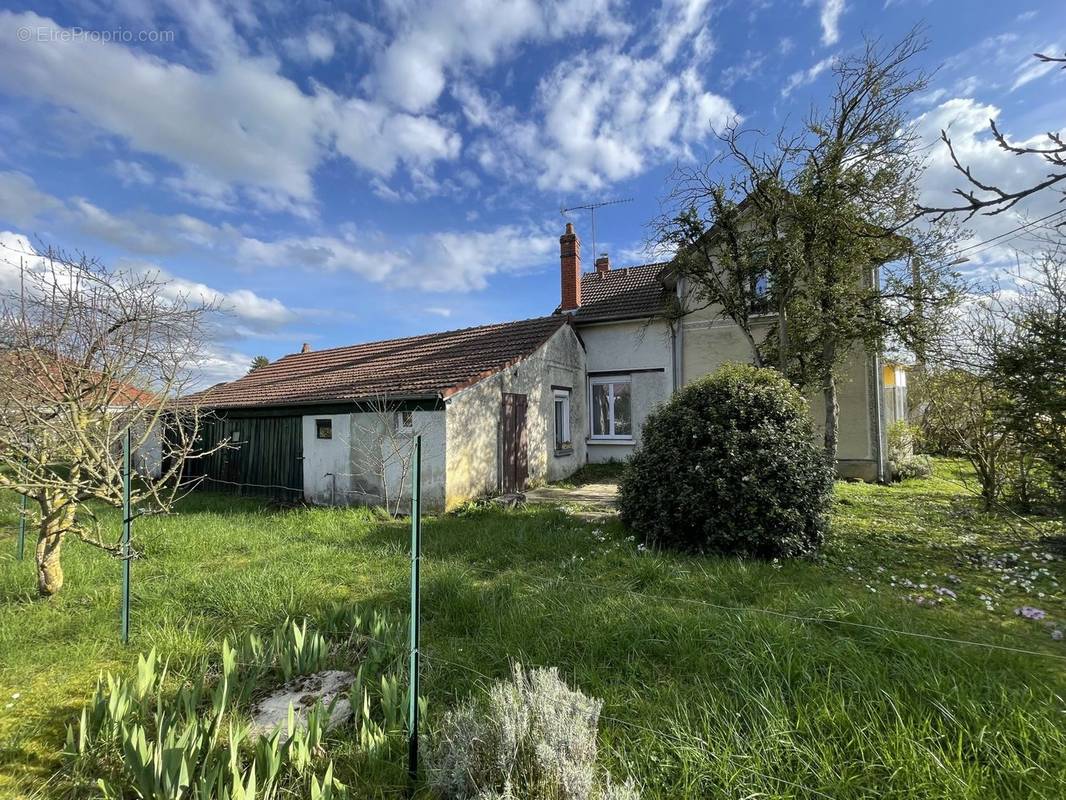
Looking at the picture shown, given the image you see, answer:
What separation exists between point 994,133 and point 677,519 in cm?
473

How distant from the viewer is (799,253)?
9453 millimetres

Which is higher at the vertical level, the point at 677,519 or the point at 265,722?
the point at 677,519

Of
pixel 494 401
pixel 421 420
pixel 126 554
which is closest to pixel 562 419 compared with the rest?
pixel 494 401

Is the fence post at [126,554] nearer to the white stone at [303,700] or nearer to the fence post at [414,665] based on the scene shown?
the white stone at [303,700]

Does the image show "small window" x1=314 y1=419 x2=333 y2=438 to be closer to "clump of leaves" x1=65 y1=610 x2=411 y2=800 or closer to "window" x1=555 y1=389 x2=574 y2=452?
"window" x1=555 y1=389 x2=574 y2=452

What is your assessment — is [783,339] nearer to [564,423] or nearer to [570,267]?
[564,423]

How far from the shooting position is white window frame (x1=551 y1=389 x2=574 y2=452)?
12974mm

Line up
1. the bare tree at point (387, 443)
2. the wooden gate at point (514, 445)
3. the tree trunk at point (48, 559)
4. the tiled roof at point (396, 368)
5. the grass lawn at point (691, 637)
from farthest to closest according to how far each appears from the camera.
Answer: the wooden gate at point (514, 445)
the tiled roof at point (396, 368)
the bare tree at point (387, 443)
the tree trunk at point (48, 559)
the grass lawn at point (691, 637)

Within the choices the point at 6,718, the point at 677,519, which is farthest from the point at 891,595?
the point at 6,718

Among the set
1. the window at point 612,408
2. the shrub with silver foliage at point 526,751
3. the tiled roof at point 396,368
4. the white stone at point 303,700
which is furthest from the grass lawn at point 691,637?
the window at point 612,408

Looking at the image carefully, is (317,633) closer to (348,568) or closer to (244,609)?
(244,609)

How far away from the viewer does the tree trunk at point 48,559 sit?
15.1ft

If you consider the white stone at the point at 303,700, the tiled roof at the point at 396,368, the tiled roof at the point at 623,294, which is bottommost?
the white stone at the point at 303,700

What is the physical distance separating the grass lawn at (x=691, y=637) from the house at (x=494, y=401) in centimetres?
296
